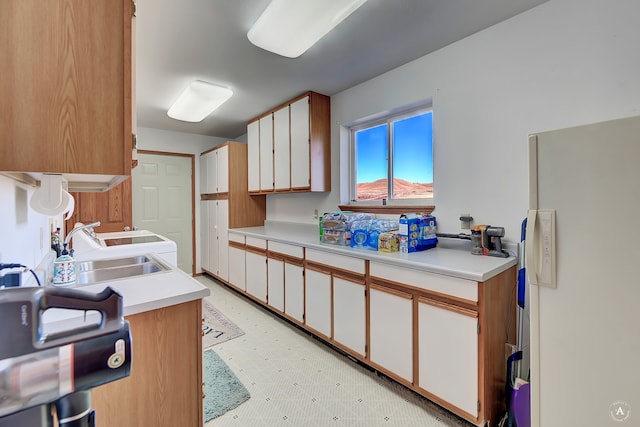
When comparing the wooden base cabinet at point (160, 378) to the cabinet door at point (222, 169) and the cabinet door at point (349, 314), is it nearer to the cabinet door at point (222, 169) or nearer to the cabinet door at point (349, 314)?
the cabinet door at point (349, 314)

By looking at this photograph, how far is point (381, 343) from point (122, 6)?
7.10ft

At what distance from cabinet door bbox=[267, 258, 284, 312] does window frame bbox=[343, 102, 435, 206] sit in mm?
953

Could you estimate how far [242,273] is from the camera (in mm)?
3645

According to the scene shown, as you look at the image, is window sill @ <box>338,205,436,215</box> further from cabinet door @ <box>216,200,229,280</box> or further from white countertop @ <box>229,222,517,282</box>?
cabinet door @ <box>216,200,229,280</box>

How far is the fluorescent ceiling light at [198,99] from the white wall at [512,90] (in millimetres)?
1610

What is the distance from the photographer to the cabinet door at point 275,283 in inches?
115

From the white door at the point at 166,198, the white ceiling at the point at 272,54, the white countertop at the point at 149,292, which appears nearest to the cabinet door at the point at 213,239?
the white door at the point at 166,198

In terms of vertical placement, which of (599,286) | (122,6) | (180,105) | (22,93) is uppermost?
(180,105)

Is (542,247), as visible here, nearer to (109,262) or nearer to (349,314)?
(349,314)

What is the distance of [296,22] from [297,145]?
1602 mm

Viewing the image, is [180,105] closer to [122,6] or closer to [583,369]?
[122,6]

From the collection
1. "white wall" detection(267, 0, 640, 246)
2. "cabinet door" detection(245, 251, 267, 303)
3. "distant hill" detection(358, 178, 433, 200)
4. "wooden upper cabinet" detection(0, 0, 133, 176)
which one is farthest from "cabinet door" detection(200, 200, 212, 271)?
"wooden upper cabinet" detection(0, 0, 133, 176)

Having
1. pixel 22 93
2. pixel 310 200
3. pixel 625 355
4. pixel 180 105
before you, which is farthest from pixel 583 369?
pixel 180 105

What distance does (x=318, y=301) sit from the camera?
2.46 meters
